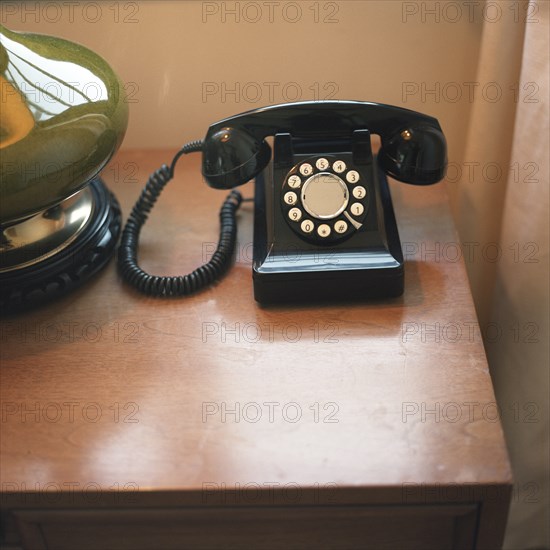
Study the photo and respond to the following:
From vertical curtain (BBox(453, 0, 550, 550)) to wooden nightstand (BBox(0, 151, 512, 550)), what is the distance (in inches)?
5.6

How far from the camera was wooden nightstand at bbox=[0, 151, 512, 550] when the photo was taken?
625 mm

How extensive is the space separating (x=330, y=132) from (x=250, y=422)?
34 cm

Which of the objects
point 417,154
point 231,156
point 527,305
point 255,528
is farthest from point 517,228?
point 255,528

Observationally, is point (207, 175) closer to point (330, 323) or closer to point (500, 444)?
point (330, 323)

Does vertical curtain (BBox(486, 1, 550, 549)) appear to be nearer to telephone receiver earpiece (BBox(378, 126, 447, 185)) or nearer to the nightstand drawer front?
telephone receiver earpiece (BBox(378, 126, 447, 185))

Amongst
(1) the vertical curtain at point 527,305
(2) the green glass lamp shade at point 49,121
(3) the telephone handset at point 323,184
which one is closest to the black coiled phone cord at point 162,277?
(3) the telephone handset at point 323,184

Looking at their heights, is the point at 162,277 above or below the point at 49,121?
below

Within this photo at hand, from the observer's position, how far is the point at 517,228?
0.93 m

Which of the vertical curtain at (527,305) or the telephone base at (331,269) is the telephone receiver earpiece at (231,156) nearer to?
the telephone base at (331,269)

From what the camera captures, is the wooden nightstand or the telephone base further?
the telephone base

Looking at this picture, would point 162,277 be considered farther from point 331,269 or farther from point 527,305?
point 527,305

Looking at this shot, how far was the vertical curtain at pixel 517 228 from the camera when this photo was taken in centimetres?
84

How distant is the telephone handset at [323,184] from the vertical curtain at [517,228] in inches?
5.9

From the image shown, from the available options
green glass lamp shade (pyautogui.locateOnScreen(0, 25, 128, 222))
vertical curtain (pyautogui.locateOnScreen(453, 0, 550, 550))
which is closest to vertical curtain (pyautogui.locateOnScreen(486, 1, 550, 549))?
vertical curtain (pyautogui.locateOnScreen(453, 0, 550, 550))
